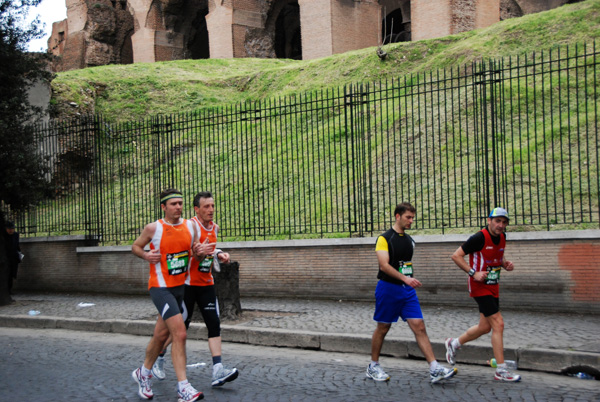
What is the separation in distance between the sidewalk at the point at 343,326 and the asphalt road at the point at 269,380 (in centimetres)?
19

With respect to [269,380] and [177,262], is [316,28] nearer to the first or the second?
[269,380]

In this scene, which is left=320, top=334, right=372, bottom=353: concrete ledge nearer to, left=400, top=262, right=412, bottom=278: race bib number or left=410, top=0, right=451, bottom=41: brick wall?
left=400, top=262, right=412, bottom=278: race bib number

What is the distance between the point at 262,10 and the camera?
3675 centimetres

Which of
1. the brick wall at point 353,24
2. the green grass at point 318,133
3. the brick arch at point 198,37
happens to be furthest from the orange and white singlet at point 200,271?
the brick arch at point 198,37

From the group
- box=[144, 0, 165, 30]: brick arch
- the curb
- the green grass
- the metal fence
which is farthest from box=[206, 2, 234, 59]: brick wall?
the curb

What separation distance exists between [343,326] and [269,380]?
2.62 meters

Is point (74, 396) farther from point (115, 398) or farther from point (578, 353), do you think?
point (578, 353)

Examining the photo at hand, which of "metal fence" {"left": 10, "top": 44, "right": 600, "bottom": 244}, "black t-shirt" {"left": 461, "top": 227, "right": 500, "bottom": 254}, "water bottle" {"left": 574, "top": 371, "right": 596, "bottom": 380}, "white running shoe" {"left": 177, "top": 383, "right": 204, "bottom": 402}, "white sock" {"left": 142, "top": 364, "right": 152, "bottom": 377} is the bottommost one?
"water bottle" {"left": 574, "top": 371, "right": 596, "bottom": 380}

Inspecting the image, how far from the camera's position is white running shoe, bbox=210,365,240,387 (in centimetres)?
592

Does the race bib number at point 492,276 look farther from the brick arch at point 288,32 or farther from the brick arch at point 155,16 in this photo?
the brick arch at point 155,16

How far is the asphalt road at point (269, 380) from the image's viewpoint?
18.7 ft

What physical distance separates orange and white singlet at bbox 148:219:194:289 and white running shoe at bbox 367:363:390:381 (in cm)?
200

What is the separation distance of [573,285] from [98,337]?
691cm

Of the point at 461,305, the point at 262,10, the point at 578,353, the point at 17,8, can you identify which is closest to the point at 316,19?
the point at 262,10
